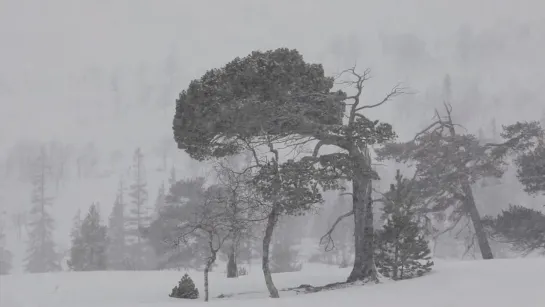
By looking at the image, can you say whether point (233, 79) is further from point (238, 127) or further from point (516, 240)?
point (516, 240)

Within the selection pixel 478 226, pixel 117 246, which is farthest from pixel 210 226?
pixel 117 246

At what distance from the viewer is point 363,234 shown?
16391 millimetres

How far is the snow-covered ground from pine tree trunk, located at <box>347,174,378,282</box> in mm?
1009

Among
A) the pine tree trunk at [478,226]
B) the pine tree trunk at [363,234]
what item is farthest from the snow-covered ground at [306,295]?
the pine tree trunk at [478,226]

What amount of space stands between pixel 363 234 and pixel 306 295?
388cm

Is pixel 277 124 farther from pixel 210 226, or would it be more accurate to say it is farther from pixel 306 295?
pixel 306 295

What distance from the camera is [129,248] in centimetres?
5409

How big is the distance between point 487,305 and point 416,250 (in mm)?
5840

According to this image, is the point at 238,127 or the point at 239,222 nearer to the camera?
the point at 238,127

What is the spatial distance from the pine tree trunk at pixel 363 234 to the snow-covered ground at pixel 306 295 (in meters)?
1.01

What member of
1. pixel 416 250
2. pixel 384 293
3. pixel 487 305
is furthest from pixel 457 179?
pixel 487 305

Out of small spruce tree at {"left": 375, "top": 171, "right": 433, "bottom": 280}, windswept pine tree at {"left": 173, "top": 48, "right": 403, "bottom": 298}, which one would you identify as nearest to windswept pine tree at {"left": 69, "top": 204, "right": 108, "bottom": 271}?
windswept pine tree at {"left": 173, "top": 48, "right": 403, "bottom": 298}

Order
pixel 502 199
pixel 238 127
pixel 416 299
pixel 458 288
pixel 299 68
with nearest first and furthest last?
pixel 416 299 < pixel 458 288 < pixel 238 127 < pixel 299 68 < pixel 502 199

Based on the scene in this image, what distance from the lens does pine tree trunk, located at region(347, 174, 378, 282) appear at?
52.1 ft
